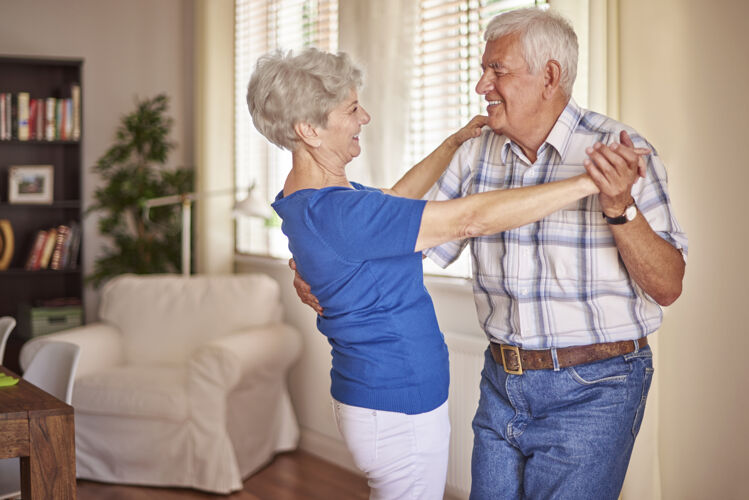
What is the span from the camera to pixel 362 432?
5.17ft

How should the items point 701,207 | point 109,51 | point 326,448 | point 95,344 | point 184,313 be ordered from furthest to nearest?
point 109,51 < point 184,313 < point 326,448 < point 95,344 < point 701,207

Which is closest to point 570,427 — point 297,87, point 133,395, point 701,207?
point 297,87

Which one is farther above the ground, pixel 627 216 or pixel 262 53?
pixel 262 53

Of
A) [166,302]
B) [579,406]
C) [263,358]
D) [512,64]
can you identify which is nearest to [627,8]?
[512,64]

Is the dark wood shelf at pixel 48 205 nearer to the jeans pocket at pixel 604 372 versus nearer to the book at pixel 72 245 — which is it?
the book at pixel 72 245

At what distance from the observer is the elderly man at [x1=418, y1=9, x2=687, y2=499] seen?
4.88 ft

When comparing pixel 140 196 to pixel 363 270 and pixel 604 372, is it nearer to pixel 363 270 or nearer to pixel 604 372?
pixel 363 270

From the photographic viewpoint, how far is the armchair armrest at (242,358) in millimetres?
3350

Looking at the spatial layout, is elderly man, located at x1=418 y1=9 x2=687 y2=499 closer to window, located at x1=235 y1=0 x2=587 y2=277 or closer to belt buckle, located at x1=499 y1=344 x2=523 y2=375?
belt buckle, located at x1=499 y1=344 x2=523 y2=375

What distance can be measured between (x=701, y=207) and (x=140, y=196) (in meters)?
3.43

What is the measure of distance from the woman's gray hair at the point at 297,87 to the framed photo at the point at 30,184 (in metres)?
3.64

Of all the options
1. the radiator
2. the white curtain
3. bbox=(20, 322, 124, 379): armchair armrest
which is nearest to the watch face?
the radiator

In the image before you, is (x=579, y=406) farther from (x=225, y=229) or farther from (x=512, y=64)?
(x=225, y=229)

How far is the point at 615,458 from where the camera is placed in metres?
1.51
